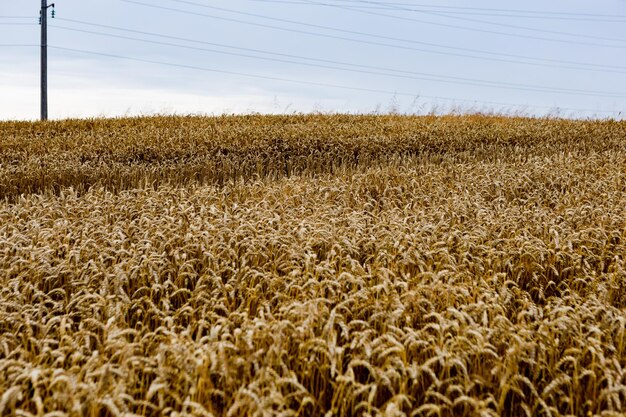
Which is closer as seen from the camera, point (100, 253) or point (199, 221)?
point (100, 253)

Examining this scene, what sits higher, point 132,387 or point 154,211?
point 154,211

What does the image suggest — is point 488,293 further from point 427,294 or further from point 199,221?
point 199,221

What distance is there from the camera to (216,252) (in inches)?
221

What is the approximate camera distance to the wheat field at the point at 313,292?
3.21 m

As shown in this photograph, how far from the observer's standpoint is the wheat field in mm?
3213

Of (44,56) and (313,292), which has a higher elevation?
(44,56)

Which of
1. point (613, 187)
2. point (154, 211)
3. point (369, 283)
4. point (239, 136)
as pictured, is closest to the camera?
point (369, 283)

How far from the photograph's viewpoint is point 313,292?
4.20m

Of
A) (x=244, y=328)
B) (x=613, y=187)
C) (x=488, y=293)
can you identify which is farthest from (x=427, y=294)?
(x=613, y=187)

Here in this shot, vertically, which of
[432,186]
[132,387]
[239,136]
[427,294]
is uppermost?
[239,136]

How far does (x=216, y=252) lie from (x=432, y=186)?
16.7 feet

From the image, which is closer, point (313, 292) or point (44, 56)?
point (313, 292)

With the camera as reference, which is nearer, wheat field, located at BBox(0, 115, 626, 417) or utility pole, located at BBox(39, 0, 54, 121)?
wheat field, located at BBox(0, 115, 626, 417)

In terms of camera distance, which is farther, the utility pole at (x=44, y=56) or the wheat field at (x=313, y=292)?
the utility pole at (x=44, y=56)
